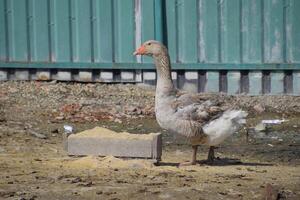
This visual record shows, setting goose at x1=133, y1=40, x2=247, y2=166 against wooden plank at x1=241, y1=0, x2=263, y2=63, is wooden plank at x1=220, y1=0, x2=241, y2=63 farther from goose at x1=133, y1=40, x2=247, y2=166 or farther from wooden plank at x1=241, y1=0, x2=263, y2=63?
goose at x1=133, y1=40, x2=247, y2=166

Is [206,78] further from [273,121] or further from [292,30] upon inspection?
[273,121]

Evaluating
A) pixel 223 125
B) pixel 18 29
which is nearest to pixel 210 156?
pixel 223 125

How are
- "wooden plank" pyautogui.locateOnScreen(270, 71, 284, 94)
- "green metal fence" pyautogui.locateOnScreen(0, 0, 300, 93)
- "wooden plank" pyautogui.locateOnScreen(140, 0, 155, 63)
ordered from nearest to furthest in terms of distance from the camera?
"green metal fence" pyautogui.locateOnScreen(0, 0, 300, 93) < "wooden plank" pyautogui.locateOnScreen(270, 71, 284, 94) < "wooden plank" pyautogui.locateOnScreen(140, 0, 155, 63)

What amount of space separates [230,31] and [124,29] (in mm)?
1815

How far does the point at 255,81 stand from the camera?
46.0ft

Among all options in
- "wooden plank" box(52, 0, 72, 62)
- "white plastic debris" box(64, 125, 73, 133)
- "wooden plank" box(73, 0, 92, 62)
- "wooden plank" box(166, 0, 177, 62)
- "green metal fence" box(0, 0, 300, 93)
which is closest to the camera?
"white plastic debris" box(64, 125, 73, 133)

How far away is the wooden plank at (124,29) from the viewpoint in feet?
47.5

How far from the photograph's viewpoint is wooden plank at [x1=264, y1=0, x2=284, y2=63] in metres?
13.7

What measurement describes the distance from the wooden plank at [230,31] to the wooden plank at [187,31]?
464mm

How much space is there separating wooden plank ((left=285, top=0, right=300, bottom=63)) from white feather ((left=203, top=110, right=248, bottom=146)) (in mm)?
4490

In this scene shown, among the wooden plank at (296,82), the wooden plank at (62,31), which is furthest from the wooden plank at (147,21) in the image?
the wooden plank at (296,82)

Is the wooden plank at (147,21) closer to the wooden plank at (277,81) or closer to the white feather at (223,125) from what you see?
the wooden plank at (277,81)

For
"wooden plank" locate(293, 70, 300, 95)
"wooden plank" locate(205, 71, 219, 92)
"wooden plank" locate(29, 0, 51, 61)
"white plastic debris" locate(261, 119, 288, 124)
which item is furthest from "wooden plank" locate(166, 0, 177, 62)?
"white plastic debris" locate(261, 119, 288, 124)

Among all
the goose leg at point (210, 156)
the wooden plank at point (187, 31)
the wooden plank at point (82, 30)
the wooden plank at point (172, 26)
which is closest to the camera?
the goose leg at point (210, 156)
